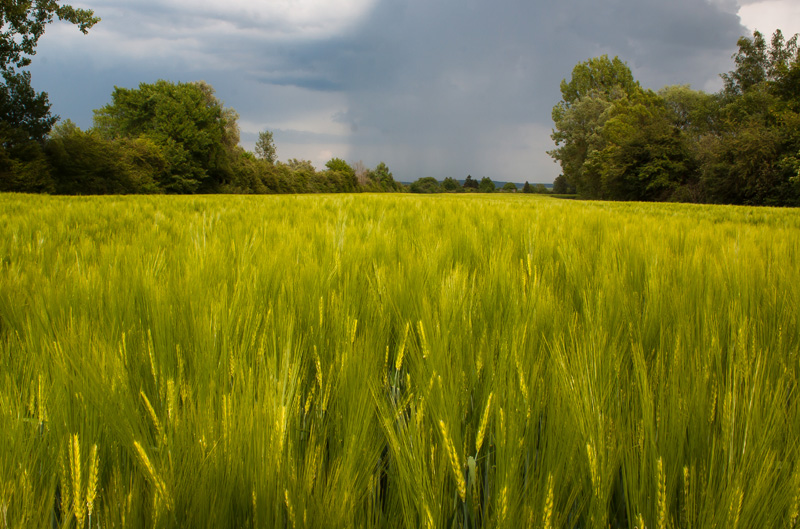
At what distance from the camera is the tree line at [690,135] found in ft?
72.6

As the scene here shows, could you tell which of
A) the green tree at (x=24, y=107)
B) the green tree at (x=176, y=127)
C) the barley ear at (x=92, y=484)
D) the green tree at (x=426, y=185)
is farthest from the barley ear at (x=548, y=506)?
the green tree at (x=426, y=185)

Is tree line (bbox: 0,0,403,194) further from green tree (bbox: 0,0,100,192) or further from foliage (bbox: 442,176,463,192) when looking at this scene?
foliage (bbox: 442,176,463,192)

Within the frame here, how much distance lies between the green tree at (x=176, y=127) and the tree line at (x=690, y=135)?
1377 inches

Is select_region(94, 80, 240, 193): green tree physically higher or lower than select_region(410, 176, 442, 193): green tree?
lower

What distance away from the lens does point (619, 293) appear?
0.81 metres

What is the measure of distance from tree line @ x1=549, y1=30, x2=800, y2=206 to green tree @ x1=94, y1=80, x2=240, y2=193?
3498cm

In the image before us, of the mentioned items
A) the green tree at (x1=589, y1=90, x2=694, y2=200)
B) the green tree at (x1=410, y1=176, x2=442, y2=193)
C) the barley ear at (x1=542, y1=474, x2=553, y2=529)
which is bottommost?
the barley ear at (x1=542, y1=474, x2=553, y2=529)

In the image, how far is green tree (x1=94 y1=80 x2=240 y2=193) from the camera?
30141mm

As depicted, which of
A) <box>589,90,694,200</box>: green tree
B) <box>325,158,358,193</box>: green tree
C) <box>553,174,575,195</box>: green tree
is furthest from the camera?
<box>553,174,575,195</box>: green tree

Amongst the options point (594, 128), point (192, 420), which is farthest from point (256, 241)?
point (594, 128)

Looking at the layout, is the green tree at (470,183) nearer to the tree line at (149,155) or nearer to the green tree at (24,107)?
the tree line at (149,155)

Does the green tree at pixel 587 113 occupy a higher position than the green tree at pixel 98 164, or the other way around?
the green tree at pixel 587 113

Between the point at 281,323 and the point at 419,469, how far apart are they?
347mm

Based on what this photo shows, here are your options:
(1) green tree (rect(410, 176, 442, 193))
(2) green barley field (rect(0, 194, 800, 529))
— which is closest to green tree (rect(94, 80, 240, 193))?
(2) green barley field (rect(0, 194, 800, 529))
